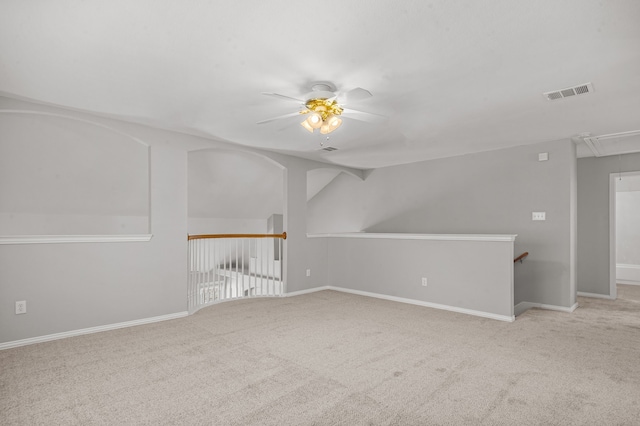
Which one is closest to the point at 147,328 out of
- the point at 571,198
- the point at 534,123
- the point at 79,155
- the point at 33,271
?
the point at 33,271

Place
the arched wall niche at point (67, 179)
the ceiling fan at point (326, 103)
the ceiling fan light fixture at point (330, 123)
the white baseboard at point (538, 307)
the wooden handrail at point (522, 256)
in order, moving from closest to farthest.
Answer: the ceiling fan at point (326, 103), the ceiling fan light fixture at point (330, 123), the arched wall niche at point (67, 179), the white baseboard at point (538, 307), the wooden handrail at point (522, 256)

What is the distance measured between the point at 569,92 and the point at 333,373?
319cm

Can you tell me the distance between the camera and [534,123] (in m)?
4.16

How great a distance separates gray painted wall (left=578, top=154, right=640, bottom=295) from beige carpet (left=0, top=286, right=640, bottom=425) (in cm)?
173

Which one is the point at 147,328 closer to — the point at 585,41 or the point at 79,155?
the point at 79,155

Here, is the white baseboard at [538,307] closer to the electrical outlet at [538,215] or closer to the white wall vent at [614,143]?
the electrical outlet at [538,215]

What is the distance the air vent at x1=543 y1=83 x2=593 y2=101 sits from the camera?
10.0 ft

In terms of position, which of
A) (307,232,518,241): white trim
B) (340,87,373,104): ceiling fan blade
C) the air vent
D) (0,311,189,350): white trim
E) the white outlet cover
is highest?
the air vent

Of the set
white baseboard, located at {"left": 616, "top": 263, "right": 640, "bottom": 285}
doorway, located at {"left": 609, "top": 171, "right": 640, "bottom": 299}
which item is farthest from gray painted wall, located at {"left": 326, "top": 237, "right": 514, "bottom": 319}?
white baseboard, located at {"left": 616, "top": 263, "right": 640, "bottom": 285}

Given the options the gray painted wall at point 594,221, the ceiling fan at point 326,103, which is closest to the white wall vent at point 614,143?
the gray painted wall at point 594,221

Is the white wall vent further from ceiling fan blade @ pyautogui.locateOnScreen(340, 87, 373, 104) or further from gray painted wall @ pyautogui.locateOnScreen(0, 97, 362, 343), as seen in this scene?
gray painted wall @ pyautogui.locateOnScreen(0, 97, 362, 343)

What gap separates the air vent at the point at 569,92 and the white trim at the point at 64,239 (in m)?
4.52

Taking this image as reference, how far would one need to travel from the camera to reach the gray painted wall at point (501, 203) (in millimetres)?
4918

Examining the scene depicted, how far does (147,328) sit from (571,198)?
5.70 m
